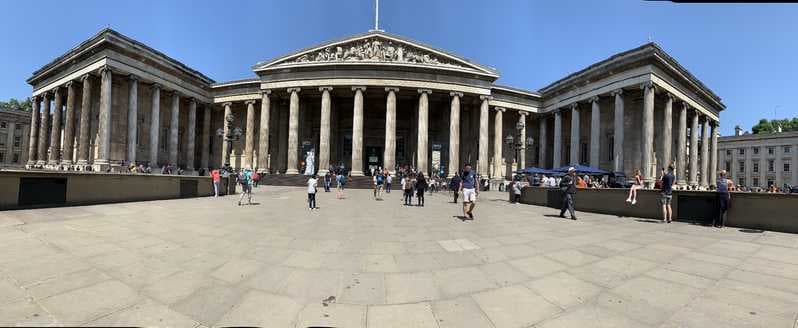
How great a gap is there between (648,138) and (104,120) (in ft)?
155

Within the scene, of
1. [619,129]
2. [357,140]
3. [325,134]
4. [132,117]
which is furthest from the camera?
[325,134]

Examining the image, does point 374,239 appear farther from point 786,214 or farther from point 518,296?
point 786,214

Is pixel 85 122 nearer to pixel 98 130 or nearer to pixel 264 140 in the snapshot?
pixel 98 130

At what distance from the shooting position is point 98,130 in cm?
3058

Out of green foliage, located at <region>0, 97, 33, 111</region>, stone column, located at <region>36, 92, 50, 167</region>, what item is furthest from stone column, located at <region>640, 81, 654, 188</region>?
green foliage, located at <region>0, 97, 33, 111</region>

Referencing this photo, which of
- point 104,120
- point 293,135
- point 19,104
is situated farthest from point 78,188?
point 19,104

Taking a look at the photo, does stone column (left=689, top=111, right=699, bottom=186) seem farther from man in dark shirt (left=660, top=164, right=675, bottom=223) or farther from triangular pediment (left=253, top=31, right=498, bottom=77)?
man in dark shirt (left=660, top=164, right=675, bottom=223)

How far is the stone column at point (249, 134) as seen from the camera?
1372 inches

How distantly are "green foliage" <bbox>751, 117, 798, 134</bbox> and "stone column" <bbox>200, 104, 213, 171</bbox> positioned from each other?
107507mm

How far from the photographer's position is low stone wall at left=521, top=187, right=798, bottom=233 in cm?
862

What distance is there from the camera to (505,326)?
9.61 ft

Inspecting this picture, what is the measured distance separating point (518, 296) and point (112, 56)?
127ft

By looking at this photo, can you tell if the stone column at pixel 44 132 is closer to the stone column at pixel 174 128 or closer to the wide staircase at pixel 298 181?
the stone column at pixel 174 128

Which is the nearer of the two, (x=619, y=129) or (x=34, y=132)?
(x=619, y=129)
